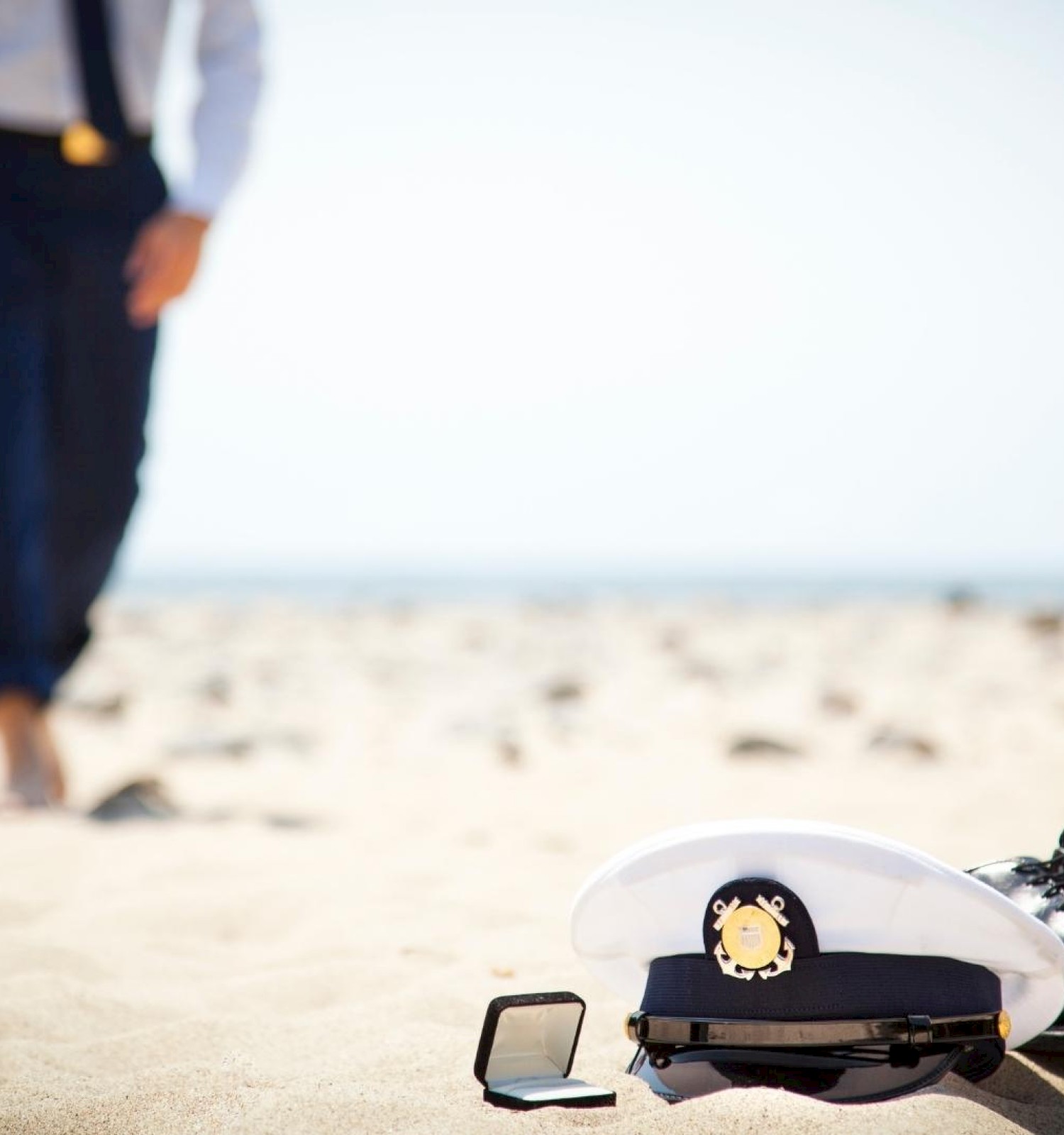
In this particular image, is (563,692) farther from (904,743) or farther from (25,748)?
(25,748)

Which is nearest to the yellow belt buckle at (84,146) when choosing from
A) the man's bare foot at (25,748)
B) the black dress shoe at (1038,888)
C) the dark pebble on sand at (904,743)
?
the man's bare foot at (25,748)

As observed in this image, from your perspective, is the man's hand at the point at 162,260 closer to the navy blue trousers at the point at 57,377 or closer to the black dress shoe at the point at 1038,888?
the navy blue trousers at the point at 57,377

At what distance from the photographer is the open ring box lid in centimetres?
130

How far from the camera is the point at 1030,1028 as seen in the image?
135 cm

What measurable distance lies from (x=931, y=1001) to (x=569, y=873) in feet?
3.90

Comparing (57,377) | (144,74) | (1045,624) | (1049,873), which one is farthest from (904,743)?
(1045,624)

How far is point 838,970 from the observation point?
1.31 m

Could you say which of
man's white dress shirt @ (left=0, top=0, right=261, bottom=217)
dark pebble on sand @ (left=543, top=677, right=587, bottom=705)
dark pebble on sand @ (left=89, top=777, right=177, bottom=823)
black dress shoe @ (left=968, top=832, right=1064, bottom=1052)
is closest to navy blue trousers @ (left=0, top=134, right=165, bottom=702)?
man's white dress shirt @ (left=0, top=0, right=261, bottom=217)

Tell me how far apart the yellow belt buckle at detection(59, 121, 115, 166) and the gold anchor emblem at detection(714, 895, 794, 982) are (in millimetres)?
2499

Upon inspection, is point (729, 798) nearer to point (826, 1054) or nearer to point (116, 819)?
point (116, 819)

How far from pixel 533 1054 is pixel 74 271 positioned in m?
2.41

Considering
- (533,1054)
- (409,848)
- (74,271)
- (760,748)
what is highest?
(74,271)

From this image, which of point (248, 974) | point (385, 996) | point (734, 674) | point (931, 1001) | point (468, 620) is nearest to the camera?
point (931, 1001)

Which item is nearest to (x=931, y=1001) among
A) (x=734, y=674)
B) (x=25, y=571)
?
(x=25, y=571)
